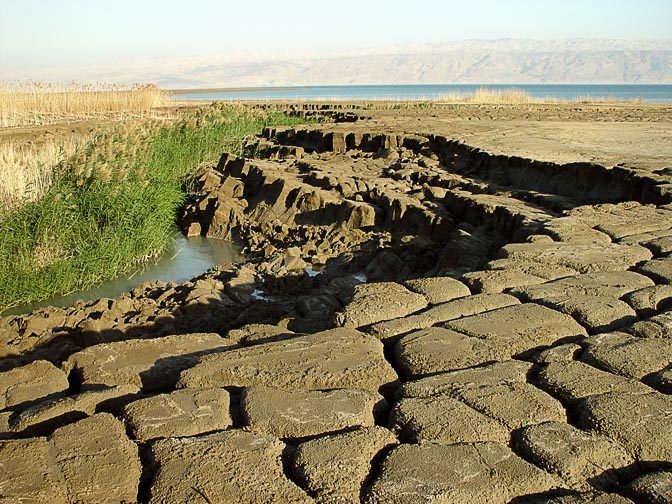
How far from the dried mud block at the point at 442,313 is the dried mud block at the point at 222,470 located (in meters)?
1.22

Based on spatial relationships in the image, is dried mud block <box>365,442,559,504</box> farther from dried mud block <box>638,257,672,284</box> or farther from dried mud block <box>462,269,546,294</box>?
dried mud block <box>638,257,672,284</box>

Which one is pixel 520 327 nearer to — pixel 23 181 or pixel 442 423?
pixel 442 423

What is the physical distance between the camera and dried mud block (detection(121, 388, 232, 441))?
8.82ft

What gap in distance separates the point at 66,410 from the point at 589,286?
296cm

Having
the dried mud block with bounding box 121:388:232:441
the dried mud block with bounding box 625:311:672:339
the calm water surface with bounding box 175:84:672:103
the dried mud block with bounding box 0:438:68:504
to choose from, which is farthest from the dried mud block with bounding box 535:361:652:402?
the calm water surface with bounding box 175:84:672:103

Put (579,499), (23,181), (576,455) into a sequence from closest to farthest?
(579,499), (576,455), (23,181)

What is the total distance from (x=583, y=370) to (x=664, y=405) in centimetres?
39

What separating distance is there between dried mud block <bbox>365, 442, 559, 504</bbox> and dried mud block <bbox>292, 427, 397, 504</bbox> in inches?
2.7

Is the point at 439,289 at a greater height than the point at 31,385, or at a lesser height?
greater

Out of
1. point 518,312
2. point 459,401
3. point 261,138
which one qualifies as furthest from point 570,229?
point 261,138

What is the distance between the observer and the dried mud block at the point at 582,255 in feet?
15.7

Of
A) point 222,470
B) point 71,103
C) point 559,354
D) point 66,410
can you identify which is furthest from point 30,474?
point 71,103

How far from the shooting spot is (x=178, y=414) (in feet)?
9.16

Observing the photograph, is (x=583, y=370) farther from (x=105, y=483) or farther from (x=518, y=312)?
(x=105, y=483)
